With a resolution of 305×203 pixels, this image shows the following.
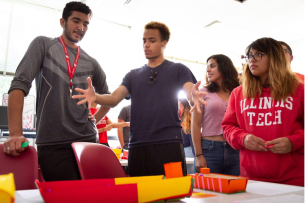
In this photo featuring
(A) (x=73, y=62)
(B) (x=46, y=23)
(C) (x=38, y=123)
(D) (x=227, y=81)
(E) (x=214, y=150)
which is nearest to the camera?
(C) (x=38, y=123)

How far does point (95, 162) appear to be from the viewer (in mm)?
1140

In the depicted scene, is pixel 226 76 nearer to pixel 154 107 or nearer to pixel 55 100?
pixel 154 107

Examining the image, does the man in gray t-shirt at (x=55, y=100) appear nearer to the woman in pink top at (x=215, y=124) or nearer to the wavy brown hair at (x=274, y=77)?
the woman in pink top at (x=215, y=124)

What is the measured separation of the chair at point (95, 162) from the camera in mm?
1077

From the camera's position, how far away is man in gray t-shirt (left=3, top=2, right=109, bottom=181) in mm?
1300

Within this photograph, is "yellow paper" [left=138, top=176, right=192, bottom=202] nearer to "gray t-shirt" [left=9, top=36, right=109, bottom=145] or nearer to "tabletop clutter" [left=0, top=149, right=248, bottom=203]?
"tabletop clutter" [left=0, top=149, right=248, bottom=203]

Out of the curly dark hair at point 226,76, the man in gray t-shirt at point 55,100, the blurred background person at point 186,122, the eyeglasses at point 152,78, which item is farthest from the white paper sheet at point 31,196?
the blurred background person at point 186,122

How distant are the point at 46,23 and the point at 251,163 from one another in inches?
203

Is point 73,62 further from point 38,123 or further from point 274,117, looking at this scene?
point 274,117

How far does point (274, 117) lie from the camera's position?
128 centimetres

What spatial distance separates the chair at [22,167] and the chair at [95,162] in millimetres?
189

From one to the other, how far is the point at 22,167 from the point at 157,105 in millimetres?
731

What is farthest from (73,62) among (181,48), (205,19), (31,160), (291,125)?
(181,48)

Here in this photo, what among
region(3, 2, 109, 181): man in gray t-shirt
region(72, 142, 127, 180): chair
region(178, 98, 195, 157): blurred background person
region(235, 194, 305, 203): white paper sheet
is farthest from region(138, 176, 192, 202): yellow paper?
region(178, 98, 195, 157): blurred background person
